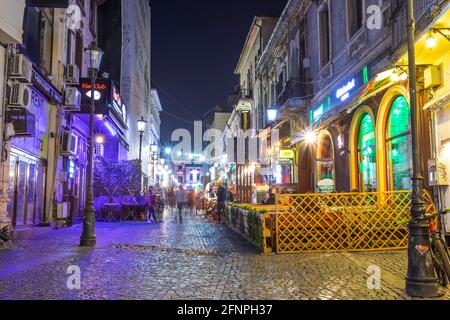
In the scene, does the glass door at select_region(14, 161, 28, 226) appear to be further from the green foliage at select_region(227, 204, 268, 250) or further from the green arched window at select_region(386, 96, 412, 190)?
the green arched window at select_region(386, 96, 412, 190)

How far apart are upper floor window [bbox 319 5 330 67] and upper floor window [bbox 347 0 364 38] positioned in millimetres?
3034

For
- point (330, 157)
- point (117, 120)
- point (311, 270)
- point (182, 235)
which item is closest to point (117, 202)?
point (117, 120)

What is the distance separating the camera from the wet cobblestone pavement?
21.3ft

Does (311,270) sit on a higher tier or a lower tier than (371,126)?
lower

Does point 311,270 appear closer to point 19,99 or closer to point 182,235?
point 182,235

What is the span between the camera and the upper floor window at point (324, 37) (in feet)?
65.1

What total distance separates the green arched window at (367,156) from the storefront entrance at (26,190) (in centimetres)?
1140

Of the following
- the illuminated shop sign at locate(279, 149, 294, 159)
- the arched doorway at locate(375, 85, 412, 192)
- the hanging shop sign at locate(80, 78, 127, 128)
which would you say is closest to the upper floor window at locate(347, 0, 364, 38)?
the arched doorway at locate(375, 85, 412, 192)

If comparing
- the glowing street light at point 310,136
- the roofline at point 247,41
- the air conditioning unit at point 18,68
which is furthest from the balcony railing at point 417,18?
the roofline at point 247,41

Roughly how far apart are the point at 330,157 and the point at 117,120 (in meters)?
13.7

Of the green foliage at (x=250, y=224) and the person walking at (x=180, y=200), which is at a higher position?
the person walking at (x=180, y=200)

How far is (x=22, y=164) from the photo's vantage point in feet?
47.6

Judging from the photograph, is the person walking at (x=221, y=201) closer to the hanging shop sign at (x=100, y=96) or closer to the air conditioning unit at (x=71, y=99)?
the hanging shop sign at (x=100, y=96)

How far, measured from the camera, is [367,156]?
1558cm
